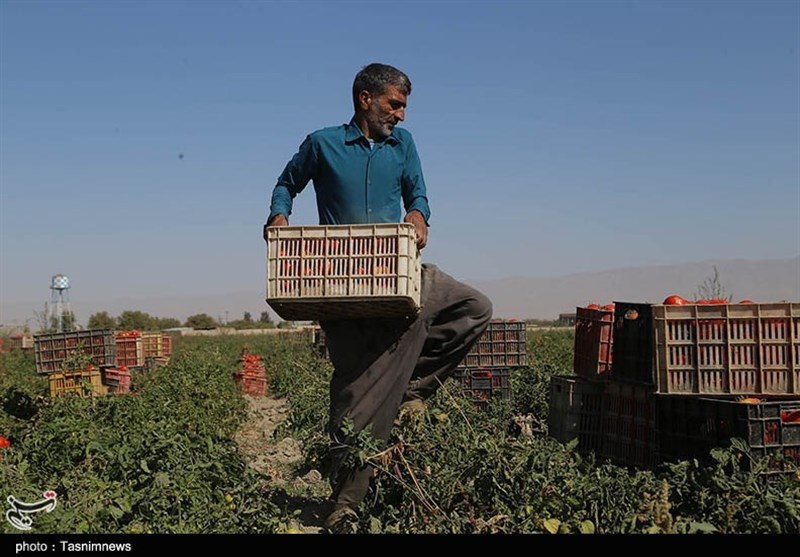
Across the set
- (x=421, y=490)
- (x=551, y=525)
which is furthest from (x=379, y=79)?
(x=551, y=525)

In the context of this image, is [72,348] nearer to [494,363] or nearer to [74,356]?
[74,356]

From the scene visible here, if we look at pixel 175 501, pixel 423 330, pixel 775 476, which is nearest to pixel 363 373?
pixel 423 330

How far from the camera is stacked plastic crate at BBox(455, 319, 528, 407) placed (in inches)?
408

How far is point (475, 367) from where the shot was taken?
409 inches

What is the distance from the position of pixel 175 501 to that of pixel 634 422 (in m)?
3.63

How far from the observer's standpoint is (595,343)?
296 inches

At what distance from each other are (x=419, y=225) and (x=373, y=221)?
0.27 metres

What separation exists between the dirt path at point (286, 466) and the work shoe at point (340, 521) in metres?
0.15

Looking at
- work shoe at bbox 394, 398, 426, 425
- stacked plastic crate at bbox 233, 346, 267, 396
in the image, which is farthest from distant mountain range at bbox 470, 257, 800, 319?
work shoe at bbox 394, 398, 426, 425

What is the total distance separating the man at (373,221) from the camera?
4.86 metres

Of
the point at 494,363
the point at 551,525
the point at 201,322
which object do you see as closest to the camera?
the point at 551,525

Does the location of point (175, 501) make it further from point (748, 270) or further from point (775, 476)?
point (748, 270)

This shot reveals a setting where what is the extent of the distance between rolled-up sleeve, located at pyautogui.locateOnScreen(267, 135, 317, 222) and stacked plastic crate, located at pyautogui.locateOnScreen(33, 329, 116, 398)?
267 inches

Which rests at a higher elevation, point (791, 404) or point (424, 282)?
point (424, 282)
